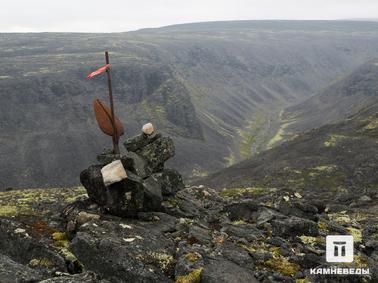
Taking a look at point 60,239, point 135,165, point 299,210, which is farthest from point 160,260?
point 299,210

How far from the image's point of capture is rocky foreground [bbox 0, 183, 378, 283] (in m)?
17.6

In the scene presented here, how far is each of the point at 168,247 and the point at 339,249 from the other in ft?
28.0

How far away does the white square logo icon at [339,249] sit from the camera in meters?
20.9

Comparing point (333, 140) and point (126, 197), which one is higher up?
point (126, 197)

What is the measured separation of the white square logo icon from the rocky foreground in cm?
36

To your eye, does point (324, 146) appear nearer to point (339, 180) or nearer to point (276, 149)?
point (276, 149)

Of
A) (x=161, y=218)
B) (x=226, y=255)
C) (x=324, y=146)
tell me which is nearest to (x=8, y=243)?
(x=161, y=218)

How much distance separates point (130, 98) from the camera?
180000 mm

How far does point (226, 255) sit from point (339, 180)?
6705 centimetres

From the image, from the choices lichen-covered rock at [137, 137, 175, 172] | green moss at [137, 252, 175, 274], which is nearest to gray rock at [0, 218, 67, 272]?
green moss at [137, 252, 175, 274]

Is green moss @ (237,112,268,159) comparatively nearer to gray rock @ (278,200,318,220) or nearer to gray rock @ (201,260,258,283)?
gray rock @ (278,200,318,220)

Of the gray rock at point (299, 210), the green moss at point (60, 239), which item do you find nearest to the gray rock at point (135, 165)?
the green moss at point (60, 239)

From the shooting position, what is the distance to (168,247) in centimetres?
1997

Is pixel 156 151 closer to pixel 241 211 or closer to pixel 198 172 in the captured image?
pixel 241 211
